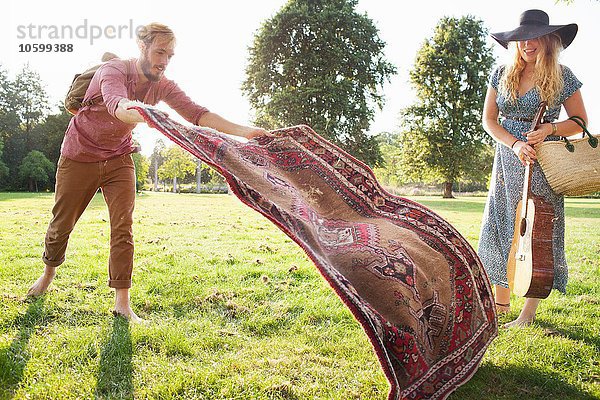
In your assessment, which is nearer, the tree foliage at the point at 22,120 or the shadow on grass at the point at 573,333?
the shadow on grass at the point at 573,333

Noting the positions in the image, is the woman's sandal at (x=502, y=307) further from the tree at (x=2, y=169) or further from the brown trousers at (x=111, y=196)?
the tree at (x=2, y=169)

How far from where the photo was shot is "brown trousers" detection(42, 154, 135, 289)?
3.87 m

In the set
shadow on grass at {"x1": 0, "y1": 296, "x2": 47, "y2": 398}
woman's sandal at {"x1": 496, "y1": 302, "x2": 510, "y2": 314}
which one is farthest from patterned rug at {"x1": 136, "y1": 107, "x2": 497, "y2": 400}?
shadow on grass at {"x1": 0, "y1": 296, "x2": 47, "y2": 398}

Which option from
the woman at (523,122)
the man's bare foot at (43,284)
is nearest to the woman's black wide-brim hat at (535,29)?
the woman at (523,122)

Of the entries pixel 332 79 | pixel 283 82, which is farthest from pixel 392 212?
pixel 283 82

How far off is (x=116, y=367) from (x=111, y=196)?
1438mm

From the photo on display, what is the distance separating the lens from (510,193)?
13.2ft

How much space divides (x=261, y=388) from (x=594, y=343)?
8.35 feet

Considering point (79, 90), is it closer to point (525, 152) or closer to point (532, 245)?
point (525, 152)

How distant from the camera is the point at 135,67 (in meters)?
3.71

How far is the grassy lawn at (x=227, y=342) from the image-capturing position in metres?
2.83

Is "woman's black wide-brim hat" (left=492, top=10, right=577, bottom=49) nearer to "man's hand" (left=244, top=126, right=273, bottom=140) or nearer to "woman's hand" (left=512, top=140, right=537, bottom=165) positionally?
"woman's hand" (left=512, top=140, right=537, bottom=165)

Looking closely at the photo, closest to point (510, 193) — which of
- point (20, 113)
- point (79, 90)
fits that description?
point (79, 90)

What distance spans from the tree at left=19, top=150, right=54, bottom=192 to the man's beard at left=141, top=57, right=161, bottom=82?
34741 millimetres
